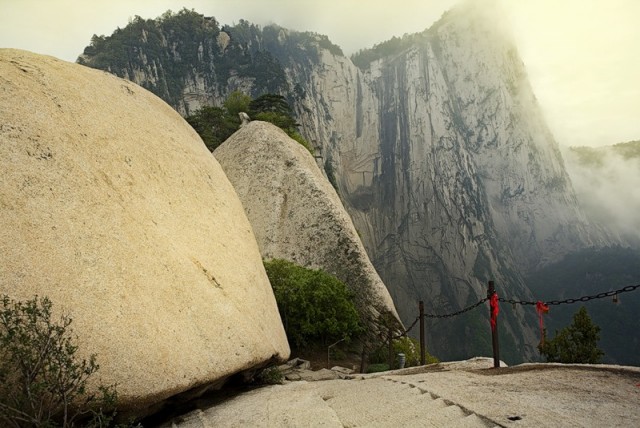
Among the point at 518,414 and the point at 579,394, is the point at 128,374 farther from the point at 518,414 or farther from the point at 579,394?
the point at 579,394

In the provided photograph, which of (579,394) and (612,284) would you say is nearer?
(579,394)

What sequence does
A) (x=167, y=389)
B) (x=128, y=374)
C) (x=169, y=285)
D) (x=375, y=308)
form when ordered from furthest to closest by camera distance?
(x=375, y=308), (x=169, y=285), (x=167, y=389), (x=128, y=374)

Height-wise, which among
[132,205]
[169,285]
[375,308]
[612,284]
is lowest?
[612,284]

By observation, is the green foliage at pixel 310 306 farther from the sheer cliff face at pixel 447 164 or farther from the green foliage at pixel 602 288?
the green foliage at pixel 602 288

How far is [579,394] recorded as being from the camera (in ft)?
19.9

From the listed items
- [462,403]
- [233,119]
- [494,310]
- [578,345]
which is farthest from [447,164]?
[462,403]

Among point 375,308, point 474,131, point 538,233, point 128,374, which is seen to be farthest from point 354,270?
point 538,233

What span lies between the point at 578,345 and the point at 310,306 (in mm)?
12389

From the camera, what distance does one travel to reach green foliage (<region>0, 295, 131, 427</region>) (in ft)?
15.8

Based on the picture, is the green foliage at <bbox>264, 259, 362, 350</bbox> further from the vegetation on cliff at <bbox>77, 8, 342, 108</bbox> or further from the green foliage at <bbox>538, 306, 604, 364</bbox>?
the vegetation on cliff at <bbox>77, 8, 342, 108</bbox>

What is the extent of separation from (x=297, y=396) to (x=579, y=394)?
5.15 m

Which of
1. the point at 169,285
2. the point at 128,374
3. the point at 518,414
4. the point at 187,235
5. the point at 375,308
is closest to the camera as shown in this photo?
the point at 518,414

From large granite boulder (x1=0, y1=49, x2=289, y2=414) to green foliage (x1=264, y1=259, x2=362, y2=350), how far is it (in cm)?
667

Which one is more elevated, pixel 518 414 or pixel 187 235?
pixel 187 235
